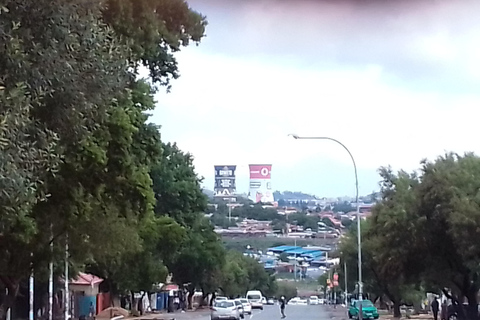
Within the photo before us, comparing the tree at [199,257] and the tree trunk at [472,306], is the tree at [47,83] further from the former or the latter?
the tree at [199,257]

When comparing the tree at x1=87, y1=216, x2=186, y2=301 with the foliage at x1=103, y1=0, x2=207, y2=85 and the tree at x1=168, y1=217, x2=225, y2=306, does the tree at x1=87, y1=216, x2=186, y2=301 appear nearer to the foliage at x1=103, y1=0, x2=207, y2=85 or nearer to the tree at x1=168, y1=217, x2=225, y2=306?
the tree at x1=168, y1=217, x2=225, y2=306

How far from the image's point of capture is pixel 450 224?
43.2m

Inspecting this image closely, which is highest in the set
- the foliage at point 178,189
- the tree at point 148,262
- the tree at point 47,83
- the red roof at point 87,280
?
the foliage at point 178,189

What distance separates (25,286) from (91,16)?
4085 centimetres

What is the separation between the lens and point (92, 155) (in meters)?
22.8

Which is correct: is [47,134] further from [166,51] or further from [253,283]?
[253,283]

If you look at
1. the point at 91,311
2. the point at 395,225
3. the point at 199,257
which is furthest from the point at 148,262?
the point at 199,257

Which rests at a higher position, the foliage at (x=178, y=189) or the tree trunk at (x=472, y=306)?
the foliage at (x=178, y=189)

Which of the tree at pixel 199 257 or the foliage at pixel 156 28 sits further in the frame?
the tree at pixel 199 257

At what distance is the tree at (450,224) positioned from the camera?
41.9 m

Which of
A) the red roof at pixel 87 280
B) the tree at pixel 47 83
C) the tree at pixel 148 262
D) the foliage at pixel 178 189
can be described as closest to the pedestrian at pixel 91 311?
the red roof at pixel 87 280

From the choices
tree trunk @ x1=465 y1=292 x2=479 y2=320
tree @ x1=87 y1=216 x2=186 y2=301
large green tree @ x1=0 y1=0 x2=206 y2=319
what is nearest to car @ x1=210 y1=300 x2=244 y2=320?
tree @ x1=87 y1=216 x2=186 y2=301

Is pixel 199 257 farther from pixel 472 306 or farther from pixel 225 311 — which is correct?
pixel 472 306

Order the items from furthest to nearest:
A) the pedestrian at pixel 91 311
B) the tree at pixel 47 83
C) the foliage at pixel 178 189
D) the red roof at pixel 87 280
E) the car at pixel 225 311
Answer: the foliage at pixel 178 189
the red roof at pixel 87 280
the pedestrian at pixel 91 311
the car at pixel 225 311
the tree at pixel 47 83
